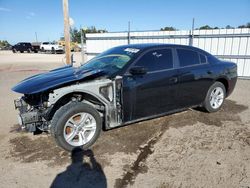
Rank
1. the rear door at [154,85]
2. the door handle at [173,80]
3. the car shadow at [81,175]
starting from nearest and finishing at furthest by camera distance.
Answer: the car shadow at [81,175]
the rear door at [154,85]
the door handle at [173,80]

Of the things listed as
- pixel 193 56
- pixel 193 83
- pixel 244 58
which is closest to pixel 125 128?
pixel 193 83

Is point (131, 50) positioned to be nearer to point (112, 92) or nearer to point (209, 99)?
point (112, 92)

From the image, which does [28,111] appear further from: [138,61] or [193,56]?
[193,56]

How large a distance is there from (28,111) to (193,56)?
3.36 metres

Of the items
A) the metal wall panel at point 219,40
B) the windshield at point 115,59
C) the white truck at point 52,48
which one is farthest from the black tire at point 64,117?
the white truck at point 52,48

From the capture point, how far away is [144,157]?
324cm

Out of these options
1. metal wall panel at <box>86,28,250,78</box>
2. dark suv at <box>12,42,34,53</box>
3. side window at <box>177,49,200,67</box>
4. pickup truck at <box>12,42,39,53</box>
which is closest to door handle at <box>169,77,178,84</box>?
side window at <box>177,49,200,67</box>

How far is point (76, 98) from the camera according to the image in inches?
140

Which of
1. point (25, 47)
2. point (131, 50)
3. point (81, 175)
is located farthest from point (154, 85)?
point (25, 47)

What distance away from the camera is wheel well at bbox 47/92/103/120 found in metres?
3.44

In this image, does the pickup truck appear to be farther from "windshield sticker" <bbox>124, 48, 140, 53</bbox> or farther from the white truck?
"windshield sticker" <bbox>124, 48, 140, 53</bbox>

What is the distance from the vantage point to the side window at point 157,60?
3891 millimetres

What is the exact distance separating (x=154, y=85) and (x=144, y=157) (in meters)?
1.31

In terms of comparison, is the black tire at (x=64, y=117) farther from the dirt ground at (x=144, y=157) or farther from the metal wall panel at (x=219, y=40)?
the metal wall panel at (x=219, y=40)
